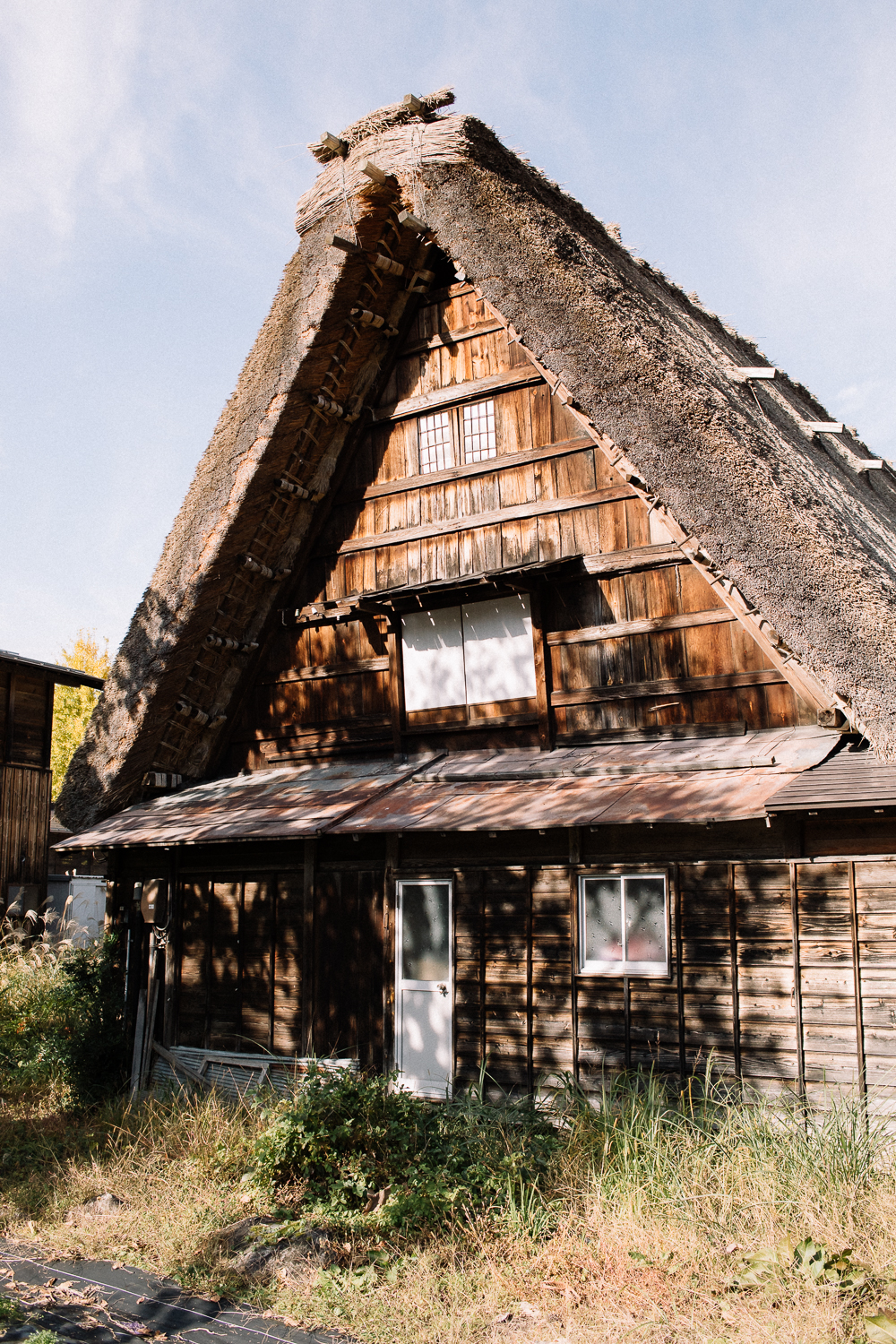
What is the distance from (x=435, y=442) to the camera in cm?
1026

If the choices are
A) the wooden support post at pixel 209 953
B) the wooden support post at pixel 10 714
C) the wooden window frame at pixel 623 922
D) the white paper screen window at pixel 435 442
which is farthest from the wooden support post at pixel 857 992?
the wooden support post at pixel 10 714

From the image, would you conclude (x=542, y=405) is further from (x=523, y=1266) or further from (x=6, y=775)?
(x=6, y=775)

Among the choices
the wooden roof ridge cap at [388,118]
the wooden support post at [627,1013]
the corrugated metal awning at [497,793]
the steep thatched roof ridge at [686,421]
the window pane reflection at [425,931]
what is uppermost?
the wooden roof ridge cap at [388,118]

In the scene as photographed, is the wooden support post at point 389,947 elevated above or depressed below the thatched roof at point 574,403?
below

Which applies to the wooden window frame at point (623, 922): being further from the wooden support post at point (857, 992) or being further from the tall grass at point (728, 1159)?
the wooden support post at point (857, 992)

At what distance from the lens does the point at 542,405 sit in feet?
31.3

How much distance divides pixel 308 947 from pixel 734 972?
3.93 meters

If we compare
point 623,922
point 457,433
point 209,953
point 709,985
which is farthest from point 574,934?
point 457,433

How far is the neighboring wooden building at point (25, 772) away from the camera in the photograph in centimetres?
1611

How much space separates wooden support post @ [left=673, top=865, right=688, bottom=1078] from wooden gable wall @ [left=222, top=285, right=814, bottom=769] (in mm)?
1509

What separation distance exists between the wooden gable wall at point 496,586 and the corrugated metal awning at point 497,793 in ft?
1.05

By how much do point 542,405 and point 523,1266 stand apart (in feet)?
23.3

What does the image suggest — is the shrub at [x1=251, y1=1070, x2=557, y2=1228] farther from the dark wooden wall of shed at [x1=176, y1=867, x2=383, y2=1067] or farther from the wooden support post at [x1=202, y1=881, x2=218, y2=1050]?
the wooden support post at [x1=202, y1=881, x2=218, y2=1050]

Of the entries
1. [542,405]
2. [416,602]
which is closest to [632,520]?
[542,405]
